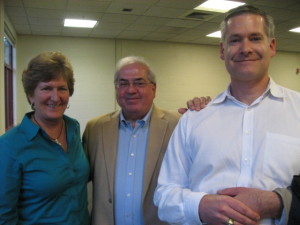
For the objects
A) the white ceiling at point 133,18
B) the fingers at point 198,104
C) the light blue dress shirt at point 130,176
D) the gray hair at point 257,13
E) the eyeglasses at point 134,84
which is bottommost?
the light blue dress shirt at point 130,176

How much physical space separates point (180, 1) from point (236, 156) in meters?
5.06

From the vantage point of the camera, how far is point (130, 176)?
6.44 feet

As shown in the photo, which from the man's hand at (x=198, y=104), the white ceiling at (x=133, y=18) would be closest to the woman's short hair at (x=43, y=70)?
the man's hand at (x=198, y=104)

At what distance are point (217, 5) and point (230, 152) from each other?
5348mm

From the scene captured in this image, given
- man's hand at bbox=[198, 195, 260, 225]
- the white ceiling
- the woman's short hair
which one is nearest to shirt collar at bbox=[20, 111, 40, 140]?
the woman's short hair

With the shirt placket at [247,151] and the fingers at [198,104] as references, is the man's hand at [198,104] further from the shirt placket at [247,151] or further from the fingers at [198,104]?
the shirt placket at [247,151]

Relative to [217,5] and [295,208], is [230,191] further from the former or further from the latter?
[217,5]

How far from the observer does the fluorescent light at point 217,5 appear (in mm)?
5827

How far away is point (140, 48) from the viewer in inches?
389

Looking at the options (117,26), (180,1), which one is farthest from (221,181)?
(117,26)

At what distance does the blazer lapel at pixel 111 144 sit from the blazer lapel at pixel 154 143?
21 cm

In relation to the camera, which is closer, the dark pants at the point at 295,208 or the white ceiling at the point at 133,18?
the dark pants at the point at 295,208

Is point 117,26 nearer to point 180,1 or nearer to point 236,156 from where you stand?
point 180,1

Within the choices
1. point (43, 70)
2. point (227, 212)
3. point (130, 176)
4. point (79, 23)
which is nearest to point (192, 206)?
point (227, 212)
